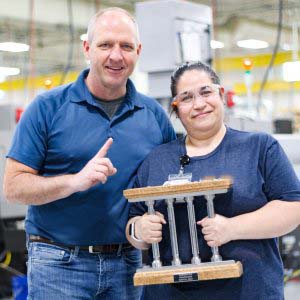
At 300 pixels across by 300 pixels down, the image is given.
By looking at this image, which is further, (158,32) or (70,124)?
(158,32)

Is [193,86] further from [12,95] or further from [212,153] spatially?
[12,95]

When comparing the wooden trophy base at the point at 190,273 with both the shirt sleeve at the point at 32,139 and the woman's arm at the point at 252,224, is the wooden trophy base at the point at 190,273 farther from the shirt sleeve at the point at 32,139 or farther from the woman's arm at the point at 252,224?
the shirt sleeve at the point at 32,139

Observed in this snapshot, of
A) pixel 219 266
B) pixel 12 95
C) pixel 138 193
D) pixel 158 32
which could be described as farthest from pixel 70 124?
pixel 12 95

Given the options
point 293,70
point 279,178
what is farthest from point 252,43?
point 279,178

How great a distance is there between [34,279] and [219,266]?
1.98 ft

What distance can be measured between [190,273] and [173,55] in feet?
5.34

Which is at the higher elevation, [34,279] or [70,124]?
[70,124]

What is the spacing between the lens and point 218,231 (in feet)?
4.48

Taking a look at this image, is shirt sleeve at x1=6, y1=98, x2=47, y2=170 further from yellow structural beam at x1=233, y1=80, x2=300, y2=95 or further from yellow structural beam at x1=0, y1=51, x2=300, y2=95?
yellow structural beam at x1=233, y1=80, x2=300, y2=95

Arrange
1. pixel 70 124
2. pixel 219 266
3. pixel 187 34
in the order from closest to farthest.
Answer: pixel 219 266, pixel 70 124, pixel 187 34

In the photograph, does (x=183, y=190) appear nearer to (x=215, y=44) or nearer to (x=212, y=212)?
(x=212, y=212)

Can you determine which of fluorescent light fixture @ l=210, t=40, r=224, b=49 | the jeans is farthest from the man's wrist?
fluorescent light fixture @ l=210, t=40, r=224, b=49

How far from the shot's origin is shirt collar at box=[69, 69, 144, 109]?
5.53ft

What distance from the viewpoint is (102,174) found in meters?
1.47
